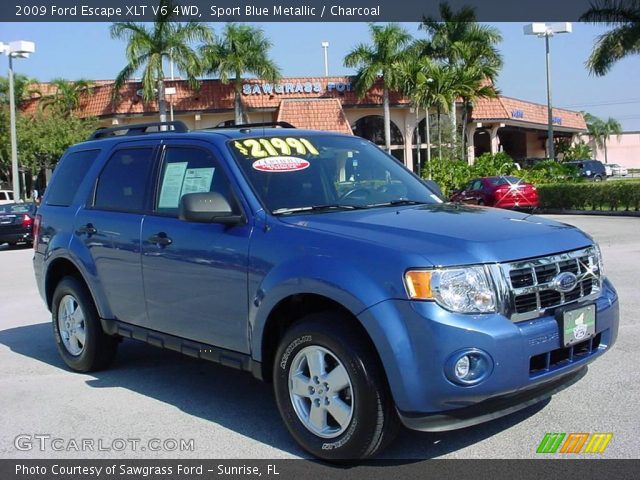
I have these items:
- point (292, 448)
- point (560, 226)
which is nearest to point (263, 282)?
point (292, 448)

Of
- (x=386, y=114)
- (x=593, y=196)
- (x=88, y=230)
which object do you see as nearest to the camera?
(x=88, y=230)

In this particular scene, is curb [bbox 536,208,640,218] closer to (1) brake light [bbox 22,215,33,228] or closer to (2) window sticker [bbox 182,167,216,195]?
(1) brake light [bbox 22,215,33,228]

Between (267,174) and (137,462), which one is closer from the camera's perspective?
(137,462)

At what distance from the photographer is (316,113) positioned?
1607 inches

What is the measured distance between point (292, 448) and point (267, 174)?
5.91ft

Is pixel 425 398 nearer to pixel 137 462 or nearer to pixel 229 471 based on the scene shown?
pixel 229 471

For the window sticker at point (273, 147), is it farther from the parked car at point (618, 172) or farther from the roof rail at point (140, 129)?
the parked car at point (618, 172)

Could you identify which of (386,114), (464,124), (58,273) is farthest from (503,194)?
(58,273)

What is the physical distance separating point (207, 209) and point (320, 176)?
2.97 ft

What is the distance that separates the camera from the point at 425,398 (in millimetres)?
3754

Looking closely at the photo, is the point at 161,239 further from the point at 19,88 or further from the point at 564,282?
the point at 19,88

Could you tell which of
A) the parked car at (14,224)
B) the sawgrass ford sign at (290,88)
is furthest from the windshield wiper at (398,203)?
the sawgrass ford sign at (290,88)

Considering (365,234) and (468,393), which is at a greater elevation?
(365,234)

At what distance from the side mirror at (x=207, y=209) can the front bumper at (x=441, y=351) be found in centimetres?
128
